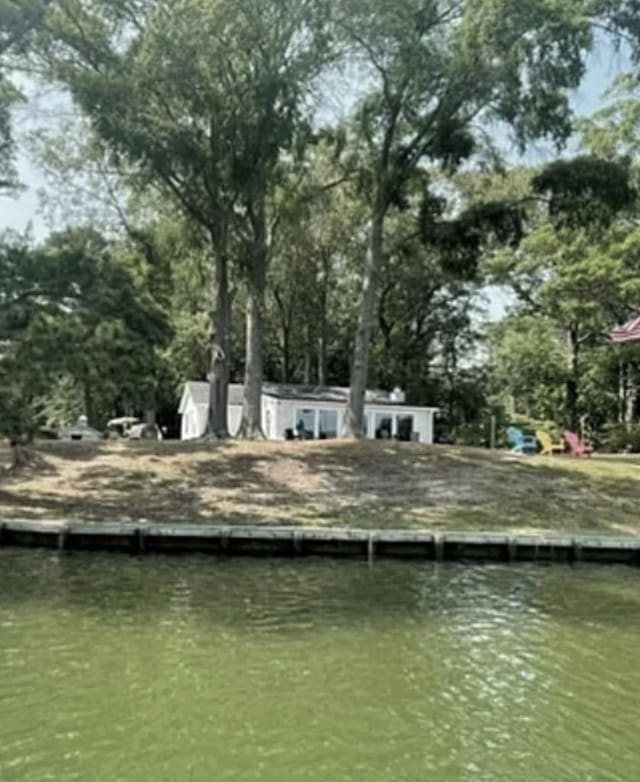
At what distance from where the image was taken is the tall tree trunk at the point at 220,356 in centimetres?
2109

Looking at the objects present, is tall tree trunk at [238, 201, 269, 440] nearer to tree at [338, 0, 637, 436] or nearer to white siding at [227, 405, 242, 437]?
tree at [338, 0, 637, 436]

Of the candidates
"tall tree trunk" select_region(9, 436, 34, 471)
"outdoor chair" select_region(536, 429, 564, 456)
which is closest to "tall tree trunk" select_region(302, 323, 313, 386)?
"outdoor chair" select_region(536, 429, 564, 456)

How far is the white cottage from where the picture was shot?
3050 centimetres

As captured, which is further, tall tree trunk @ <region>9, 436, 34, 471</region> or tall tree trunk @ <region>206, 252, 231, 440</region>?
tall tree trunk @ <region>206, 252, 231, 440</region>

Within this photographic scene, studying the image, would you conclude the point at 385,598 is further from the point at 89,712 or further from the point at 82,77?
the point at 82,77

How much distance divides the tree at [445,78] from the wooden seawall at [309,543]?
7.41 meters

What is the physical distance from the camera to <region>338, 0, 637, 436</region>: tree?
1762 centimetres

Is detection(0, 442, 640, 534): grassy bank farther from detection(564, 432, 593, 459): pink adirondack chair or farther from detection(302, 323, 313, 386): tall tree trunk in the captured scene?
detection(302, 323, 313, 386): tall tree trunk

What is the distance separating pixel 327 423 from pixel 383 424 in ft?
6.49

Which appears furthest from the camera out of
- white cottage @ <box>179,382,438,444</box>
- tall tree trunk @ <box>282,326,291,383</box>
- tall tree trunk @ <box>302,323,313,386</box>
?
tall tree trunk @ <box>302,323,313,386</box>

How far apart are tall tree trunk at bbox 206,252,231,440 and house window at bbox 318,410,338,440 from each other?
9.31m

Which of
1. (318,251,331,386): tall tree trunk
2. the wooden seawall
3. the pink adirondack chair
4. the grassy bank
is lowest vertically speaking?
the wooden seawall

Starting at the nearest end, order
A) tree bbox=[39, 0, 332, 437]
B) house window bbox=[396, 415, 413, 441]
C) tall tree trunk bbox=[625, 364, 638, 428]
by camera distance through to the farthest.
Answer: tree bbox=[39, 0, 332, 437], house window bbox=[396, 415, 413, 441], tall tree trunk bbox=[625, 364, 638, 428]

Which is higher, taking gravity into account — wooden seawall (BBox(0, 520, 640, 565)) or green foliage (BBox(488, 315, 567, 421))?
green foliage (BBox(488, 315, 567, 421))
